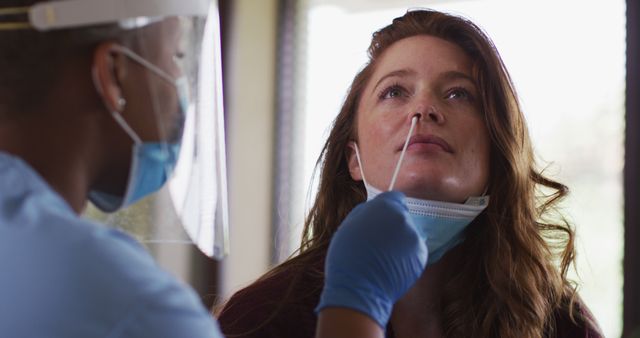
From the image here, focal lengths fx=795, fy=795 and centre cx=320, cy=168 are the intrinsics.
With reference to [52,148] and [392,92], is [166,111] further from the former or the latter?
[392,92]

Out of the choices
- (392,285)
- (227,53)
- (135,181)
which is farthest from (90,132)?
(227,53)

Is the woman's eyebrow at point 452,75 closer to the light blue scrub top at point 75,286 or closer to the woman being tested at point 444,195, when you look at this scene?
the woman being tested at point 444,195

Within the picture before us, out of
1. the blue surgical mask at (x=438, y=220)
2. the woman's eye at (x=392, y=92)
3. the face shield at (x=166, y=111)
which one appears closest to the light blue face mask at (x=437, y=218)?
the blue surgical mask at (x=438, y=220)

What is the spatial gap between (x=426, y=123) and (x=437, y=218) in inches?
8.1

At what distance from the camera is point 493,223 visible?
5.82 feet

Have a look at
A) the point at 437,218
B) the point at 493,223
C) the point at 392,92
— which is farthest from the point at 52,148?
the point at 493,223

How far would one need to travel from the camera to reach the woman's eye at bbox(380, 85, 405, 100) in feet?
5.75

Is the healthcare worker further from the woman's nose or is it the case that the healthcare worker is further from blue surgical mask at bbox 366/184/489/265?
the woman's nose

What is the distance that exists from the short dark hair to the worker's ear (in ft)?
0.06

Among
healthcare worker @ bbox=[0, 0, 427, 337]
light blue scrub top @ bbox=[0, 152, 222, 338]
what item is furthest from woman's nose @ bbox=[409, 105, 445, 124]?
light blue scrub top @ bbox=[0, 152, 222, 338]

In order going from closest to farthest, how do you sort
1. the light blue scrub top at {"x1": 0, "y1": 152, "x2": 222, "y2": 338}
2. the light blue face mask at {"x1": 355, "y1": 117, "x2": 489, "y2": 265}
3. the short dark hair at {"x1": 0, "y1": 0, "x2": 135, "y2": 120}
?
1. the light blue scrub top at {"x1": 0, "y1": 152, "x2": 222, "y2": 338}
2. the short dark hair at {"x1": 0, "y1": 0, "x2": 135, "y2": 120}
3. the light blue face mask at {"x1": 355, "y1": 117, "x2": 489, "y2": 265}

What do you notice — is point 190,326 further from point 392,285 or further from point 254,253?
point 254,253

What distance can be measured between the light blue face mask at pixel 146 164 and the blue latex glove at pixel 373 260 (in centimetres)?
29

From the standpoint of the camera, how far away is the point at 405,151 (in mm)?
1635
